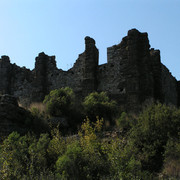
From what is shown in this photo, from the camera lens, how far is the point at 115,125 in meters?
12.4

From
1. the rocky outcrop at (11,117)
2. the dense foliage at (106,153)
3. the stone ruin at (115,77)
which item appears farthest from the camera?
the stone ruin at (115,77)

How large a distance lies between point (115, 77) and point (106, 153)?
29.5 ft

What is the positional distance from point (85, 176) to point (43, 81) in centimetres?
1376

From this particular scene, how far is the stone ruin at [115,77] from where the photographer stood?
15.3 m

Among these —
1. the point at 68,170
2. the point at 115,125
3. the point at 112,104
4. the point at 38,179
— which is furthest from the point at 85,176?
the point at 112,104

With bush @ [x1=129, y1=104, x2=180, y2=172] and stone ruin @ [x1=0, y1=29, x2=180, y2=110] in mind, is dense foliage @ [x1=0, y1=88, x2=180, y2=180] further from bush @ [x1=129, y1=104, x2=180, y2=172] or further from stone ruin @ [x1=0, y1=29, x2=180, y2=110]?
stone ruin @ [x1=0, y1=29, x2=180, y2=110]

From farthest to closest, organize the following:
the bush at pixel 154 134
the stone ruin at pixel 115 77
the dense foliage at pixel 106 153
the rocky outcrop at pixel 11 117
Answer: the stone ruin at pixel 115 77, the rocky outcrop at pixel 11 117, the bush at pixel 154 134, the dense foliage at pixel 106 153

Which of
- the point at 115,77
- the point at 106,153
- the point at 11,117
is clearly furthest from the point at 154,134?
the point at 115,77

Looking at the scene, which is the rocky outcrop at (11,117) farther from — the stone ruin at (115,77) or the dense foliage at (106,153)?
the stone ruin at (115,77)

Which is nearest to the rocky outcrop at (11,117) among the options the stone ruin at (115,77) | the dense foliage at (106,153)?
the dense foliage at (106,153)

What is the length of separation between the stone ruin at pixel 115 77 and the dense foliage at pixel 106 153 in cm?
408

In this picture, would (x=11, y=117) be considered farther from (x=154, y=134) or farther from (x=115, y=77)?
(x=115, y=77)

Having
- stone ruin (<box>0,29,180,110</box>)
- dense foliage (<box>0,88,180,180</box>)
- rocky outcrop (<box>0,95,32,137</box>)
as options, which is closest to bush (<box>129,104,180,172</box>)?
dense foliage (<box>0,88,180,180</box>)

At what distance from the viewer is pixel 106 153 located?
8.56m
